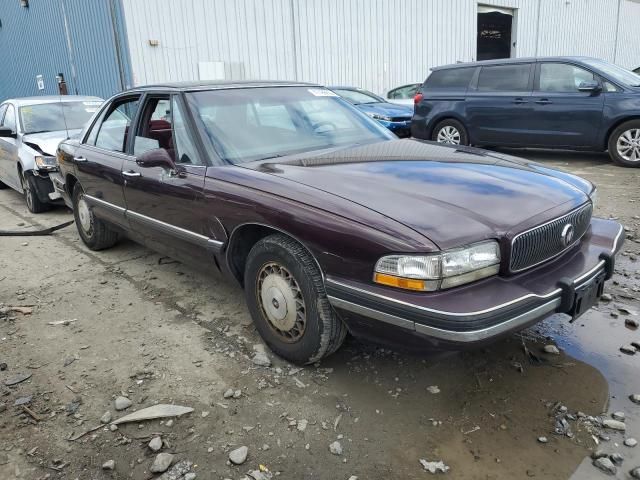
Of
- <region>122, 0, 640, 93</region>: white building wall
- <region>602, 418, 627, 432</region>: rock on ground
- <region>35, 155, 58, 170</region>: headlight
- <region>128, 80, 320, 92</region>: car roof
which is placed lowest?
<region>602, 418, 627, 432</region>: rock on ground

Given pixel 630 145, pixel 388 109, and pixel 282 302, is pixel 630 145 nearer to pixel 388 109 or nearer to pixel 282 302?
pixel 388 109

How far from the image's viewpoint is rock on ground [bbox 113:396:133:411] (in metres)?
2.72

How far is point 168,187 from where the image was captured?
3535 mm

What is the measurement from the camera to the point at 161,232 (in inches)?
148

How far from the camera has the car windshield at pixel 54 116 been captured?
7.43 metres

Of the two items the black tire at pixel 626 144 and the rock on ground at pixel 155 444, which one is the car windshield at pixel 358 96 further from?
the rock on ground at pixel 155 444

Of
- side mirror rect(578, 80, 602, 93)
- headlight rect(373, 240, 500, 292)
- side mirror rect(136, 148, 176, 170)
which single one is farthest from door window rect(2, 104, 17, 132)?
side mirror rect(578, 80, 602, 93)

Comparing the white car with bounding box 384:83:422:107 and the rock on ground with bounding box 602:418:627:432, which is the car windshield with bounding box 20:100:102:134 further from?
the white car with bounding box 384:83:422:107

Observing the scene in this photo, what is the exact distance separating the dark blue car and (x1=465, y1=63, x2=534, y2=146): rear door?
2.16 m

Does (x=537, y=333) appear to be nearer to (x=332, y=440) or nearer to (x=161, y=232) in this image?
(x=332, y=440)

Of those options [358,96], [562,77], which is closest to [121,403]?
[562,77]

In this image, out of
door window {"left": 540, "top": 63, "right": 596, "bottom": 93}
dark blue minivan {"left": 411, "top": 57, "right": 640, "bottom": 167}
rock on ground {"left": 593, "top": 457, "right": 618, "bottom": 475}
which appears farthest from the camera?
door window {"left": 540, "top": 63, "right": 596, "bottom": 93}

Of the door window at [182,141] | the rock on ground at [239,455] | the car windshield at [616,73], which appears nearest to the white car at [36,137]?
the door window at [182,141]

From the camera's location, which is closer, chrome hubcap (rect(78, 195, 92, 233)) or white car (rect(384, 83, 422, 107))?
chrome hubcap (rect(78, 195, 92, 233))
